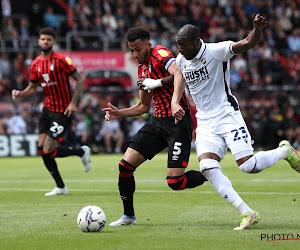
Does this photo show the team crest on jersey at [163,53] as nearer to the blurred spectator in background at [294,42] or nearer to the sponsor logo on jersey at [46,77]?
the sponsor logo on jersey at [46,77]

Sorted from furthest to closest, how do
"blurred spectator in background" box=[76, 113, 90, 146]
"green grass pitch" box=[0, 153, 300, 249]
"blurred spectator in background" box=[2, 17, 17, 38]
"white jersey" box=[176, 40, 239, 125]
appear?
"blurred spectator in background" box=[2, 17, 17, 38] → "blurred spectator in background" box=[76, 113, 90, 146] → "white jersey" box=[176, 40, 239, 125] → "green grass pitch" box=[0, 153, 300, 249]

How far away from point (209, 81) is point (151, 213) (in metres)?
2.27

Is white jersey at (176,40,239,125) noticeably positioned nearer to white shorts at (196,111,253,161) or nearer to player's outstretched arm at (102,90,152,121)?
white shorts at (196,111,253,161)

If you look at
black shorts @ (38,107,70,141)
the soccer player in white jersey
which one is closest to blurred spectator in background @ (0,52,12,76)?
black shorts @ (38,107,70,141)

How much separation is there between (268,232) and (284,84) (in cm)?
2105

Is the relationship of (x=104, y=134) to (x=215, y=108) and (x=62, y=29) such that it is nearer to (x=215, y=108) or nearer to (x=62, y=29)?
(x=62, y=29)

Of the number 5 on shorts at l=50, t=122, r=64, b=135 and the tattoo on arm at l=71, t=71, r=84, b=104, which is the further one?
the tattoo on arm at l=71, t=71, r=84, b=104

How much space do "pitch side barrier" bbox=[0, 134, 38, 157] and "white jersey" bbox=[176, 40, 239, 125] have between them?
53.4 ft

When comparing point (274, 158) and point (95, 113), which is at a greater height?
point (274, 158)

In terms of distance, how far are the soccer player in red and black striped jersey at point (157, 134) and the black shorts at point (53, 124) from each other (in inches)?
147

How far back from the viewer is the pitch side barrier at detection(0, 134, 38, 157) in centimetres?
2306

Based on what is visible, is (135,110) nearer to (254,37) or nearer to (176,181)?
(176,181)

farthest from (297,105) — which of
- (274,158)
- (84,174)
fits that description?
(274,158)

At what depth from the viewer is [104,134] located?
24547mm
